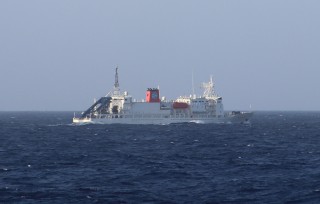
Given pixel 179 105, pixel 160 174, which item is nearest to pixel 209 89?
pixel 179 105

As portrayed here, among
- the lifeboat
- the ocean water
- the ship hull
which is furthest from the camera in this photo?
the ship hull

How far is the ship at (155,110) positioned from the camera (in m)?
144

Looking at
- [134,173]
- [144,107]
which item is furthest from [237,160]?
[144,107]

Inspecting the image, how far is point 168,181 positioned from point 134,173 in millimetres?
5042

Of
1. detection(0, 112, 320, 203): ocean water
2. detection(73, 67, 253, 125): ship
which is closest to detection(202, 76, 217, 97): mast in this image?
detection(73, 67, 253, 125): ship

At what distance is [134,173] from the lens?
49.5 m

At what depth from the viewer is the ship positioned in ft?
474

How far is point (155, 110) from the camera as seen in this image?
5733 inches

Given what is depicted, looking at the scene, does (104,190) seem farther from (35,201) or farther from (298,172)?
(298,172)

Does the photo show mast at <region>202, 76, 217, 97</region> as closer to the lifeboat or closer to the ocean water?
the lifeboat

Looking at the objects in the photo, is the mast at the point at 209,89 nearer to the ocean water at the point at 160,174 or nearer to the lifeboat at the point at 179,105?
the lifeboat at the point at 179,105

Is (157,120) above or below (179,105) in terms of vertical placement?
below

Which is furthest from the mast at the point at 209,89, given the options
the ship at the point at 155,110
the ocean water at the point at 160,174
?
the ocean water at the point at 160,174

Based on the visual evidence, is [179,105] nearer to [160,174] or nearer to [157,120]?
[157,120]
